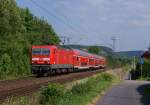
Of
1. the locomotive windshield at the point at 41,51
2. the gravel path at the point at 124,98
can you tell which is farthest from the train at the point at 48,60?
the gravel path at the point at 124,98

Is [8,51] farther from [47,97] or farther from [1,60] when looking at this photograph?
[47,97]

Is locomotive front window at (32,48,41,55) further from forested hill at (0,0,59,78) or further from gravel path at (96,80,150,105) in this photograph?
gravel path at (96,80,150,105)

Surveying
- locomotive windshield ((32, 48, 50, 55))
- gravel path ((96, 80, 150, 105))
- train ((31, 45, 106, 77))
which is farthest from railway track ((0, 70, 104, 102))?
locomotive windshield ((32, 48, 50, 55))

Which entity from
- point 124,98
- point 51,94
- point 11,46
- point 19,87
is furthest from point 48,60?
point 51,94

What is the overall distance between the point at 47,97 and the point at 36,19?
80219 millimetres

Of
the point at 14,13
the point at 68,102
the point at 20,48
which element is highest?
the point at 14,13

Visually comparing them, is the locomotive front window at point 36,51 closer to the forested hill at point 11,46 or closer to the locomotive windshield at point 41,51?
the locomotive windshield at point 41,51

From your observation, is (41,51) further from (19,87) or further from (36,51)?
(19,87)

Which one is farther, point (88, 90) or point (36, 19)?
point (36, 19)

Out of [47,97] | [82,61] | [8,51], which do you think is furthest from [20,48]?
[47,97]

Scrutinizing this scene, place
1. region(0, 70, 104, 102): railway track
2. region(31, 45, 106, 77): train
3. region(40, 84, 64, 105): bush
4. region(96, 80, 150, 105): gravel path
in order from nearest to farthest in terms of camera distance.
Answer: region(40, 84, 64, 105): bush < region(96, 80, 150, 105): gravel path < region(0, 70, 104, 102): railway track < region(31, 45, 106, 77): train

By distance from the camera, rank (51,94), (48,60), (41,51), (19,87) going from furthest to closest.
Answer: (41,51) → (48,60) → (19,87) → (51,94)

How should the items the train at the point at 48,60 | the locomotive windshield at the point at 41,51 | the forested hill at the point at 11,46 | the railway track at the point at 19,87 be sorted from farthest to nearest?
the forested hill at the point at 11,46, the locomotive windshield at the point at 41,51, the train at the point at 48,60, the railway track at the point at 19,87

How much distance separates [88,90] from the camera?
88.7 feet
